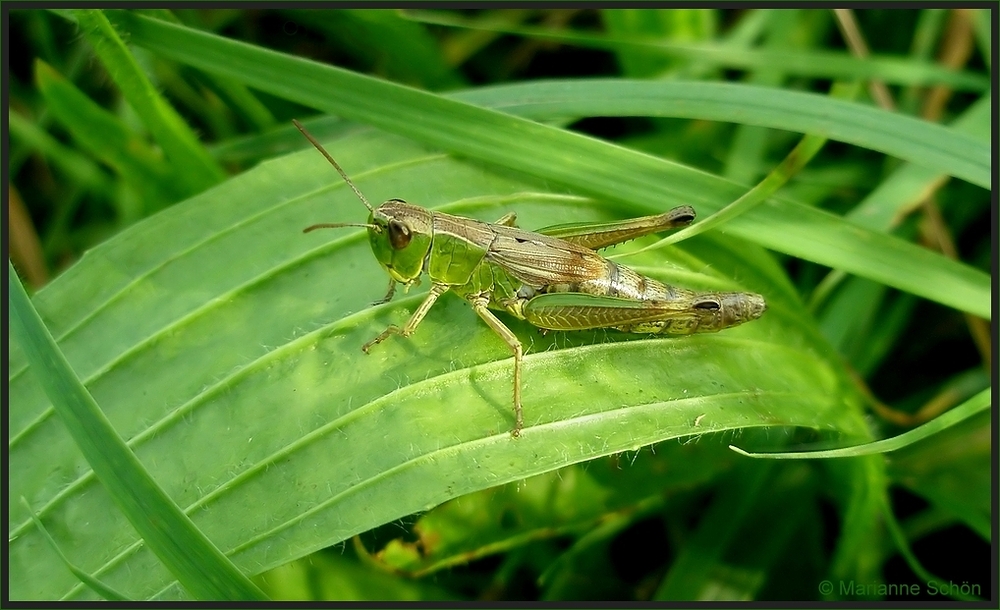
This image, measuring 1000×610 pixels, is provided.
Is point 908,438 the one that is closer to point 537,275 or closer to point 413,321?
point 537,275

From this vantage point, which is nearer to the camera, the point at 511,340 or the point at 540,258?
the point at 511,340

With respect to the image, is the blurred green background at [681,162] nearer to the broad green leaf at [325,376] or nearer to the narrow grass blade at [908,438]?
the broad green leaf at [325,376]

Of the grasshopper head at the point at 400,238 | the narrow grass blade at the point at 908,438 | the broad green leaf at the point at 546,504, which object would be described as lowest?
the broad green leaf at the point at 546,504

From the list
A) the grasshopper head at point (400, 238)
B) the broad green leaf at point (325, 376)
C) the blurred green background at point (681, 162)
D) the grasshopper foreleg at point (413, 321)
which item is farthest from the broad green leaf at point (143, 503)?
the grasshopper head at point (400, 238)

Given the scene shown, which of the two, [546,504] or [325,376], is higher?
[325,376]

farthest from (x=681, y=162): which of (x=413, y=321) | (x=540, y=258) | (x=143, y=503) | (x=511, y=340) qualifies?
(x=143, y=503)

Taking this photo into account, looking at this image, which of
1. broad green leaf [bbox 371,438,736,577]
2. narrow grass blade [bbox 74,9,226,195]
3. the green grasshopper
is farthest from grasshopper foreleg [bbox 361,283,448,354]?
narrow grass blade [bbox 74,9,226,195]

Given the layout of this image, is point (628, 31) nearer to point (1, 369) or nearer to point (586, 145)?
point (586, 145)
